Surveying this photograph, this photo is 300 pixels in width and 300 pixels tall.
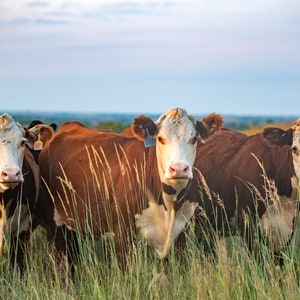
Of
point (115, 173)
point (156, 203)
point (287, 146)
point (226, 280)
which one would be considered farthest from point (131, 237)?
point (287, 146)

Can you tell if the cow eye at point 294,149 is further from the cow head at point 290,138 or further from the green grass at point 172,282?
the green grass at point 172,282

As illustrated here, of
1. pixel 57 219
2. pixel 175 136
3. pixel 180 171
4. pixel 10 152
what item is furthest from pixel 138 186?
pixel 57 219

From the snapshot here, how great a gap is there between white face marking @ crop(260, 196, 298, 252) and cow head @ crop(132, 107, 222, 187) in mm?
1228

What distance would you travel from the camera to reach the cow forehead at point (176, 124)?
774cm

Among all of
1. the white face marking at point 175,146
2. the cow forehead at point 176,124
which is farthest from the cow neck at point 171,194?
the cow forehead at point 176,124

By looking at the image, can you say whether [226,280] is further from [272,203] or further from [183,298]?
[272,203]

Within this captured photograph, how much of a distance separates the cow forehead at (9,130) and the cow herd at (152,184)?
1 cm

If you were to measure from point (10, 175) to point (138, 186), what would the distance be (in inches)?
59.3

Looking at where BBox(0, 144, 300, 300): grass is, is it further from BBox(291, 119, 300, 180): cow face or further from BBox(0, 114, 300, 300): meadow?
BBox(291, 119, 300, 180): cow face

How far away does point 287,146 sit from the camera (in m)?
8.73

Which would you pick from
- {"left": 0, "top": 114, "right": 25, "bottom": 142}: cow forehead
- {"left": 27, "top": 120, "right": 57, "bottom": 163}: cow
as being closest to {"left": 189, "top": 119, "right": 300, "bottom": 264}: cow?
{"left": 27, "top": 120, "right": 57, "bottom": 163}: cow

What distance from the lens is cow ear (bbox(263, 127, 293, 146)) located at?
8.65m

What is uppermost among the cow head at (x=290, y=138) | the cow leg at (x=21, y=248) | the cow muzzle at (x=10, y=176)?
the cow head at (x=290, y=138)

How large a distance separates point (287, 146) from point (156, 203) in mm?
1808
